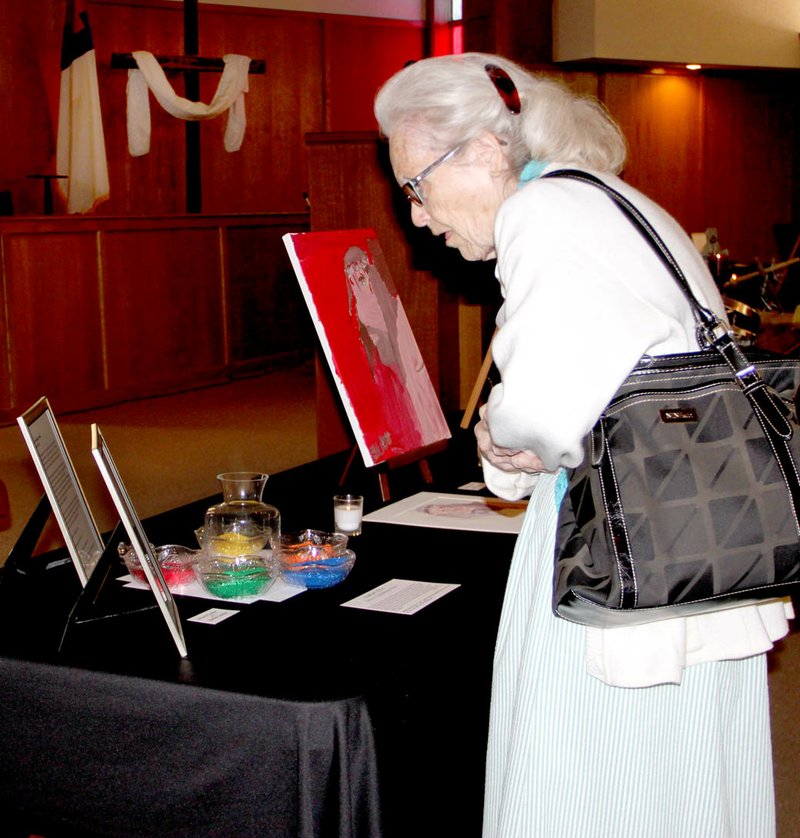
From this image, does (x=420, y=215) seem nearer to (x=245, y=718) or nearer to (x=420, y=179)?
(x=420, y=179)

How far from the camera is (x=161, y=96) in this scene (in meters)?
9.37

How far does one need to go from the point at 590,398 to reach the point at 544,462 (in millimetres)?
125

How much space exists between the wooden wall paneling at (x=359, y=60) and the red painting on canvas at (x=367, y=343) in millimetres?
9299

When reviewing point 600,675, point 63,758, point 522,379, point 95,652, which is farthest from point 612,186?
point 63,758

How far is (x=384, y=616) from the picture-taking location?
1767 millimetres

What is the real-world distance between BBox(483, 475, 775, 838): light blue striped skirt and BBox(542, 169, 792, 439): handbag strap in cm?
30

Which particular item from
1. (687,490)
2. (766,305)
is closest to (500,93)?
(687,490)

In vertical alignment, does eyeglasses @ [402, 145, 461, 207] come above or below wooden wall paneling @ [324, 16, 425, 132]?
below

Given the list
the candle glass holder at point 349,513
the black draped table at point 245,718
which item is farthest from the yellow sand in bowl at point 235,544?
the candle glass holder at point 349,513

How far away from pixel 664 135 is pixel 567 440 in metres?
8.56

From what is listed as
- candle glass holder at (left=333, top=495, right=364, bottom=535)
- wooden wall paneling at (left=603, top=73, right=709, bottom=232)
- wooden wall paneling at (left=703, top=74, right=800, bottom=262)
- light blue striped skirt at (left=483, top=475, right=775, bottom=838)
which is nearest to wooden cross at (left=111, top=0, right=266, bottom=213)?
wooden wall paneling at (left=603, top=73, right=709, bottom=232)

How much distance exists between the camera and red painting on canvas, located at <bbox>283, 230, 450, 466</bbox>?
2635 millimetres

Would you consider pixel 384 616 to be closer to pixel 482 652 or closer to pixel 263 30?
pixel 482 652

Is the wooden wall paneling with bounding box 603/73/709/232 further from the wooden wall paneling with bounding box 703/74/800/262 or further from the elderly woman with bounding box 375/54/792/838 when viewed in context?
the elderly woman with bounding box 375/54/792/838
